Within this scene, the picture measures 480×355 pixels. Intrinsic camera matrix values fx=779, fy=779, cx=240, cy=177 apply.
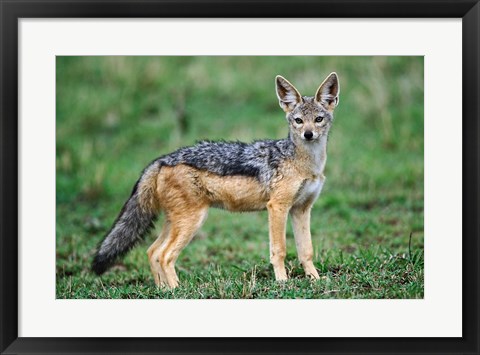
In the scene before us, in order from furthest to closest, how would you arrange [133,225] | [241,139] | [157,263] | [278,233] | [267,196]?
[241,139] < [133,225] < [157,263] < [267,196] < [278,233]

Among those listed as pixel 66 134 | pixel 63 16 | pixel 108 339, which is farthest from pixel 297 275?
pixel 66 134

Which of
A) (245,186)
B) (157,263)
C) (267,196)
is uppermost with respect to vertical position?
(245,186)

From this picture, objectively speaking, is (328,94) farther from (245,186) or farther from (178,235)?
(178,235)

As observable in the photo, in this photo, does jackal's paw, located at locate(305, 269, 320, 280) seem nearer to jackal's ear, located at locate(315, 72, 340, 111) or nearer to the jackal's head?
the jackal's head

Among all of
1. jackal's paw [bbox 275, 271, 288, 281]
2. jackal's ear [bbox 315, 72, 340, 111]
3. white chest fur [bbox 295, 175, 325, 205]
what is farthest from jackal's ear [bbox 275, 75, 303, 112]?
jackal's paw [bbox 275, 271, 288, 281]

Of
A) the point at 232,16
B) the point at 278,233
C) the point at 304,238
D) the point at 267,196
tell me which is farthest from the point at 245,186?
the point at 232,16

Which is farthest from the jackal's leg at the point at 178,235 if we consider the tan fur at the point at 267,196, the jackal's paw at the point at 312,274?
the jackal's paw at the point at 312,274
